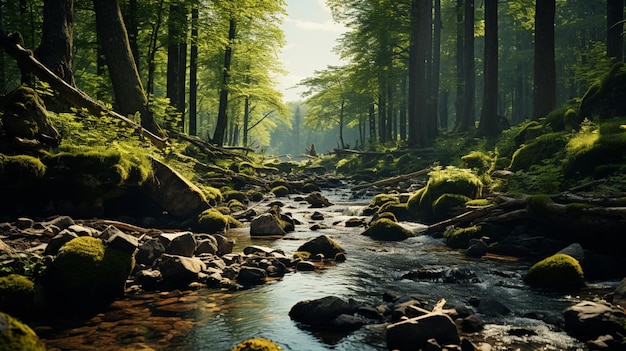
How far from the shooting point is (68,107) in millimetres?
12242

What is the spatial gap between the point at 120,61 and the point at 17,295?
10274mm

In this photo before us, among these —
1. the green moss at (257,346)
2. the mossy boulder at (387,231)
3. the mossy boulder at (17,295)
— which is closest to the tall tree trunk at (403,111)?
the mossy boulder at (387,231)

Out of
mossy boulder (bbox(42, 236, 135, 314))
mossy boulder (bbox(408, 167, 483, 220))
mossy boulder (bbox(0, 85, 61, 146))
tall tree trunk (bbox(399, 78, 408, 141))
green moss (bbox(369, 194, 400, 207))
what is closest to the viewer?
A: mossy boulder (bbox(42, 236, 135, 314))

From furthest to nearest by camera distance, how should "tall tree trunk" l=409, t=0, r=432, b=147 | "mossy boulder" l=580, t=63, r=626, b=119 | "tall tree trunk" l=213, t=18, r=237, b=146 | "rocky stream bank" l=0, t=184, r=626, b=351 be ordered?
"tall tree trunk" l=213, t=18, r=237, b=146 → "tall tree trunk" l=409, t=0, r=432, b=147 → "mossy boulder" l=580, t=63, r=626, b=119 → "rocky stream bank" l=0, t=184, r=626, b=351

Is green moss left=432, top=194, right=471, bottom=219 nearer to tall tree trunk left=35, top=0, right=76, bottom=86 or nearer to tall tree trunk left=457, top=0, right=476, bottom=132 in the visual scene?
tall tree trunk left=35, top=0, right=76, bottom=86

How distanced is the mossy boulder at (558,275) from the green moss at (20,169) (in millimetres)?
9255

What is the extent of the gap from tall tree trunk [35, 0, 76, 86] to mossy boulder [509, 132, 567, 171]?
1279 centimetres

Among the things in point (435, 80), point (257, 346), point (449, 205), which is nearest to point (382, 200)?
point (449, 205)

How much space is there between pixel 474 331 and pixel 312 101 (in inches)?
1859

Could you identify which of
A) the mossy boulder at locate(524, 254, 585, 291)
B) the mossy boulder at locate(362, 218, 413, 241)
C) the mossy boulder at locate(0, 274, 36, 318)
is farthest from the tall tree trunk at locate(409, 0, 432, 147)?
the mossy boulder at locate(0, 274, 36, 318)

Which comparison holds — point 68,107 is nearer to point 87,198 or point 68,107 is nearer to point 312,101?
point 87,198

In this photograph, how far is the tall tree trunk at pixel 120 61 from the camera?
45.1ft

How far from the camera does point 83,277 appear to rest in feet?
19.7

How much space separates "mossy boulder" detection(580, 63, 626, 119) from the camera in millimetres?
13227
